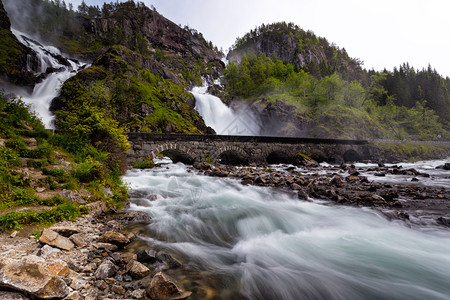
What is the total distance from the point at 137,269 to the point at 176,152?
672 inches

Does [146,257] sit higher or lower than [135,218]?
higher

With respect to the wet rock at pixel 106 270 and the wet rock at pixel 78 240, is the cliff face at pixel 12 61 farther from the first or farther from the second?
the wet rock at pixel 106 270

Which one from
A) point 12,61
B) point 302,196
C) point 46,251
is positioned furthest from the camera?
point 12,61

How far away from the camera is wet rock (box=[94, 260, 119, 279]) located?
134 inches

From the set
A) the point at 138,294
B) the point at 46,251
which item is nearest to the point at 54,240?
the point at 46,251

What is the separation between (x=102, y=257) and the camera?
4.03 m

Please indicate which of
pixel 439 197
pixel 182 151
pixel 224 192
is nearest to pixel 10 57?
pixel 182 151

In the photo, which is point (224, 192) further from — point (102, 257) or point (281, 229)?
point (102, 257)

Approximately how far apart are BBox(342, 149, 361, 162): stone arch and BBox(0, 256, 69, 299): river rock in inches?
1470

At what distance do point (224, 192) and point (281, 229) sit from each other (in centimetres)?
499

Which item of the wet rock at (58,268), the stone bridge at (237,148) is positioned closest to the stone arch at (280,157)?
the stone bridge at (237,148)

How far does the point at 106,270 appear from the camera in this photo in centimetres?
348

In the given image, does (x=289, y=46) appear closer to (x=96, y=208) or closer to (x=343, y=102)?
(x=343, y=102)

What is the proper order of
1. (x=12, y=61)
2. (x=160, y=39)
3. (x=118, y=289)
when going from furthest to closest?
1. (x=160, y=39)
2. (x=12, y=61)
3. (x=118, y=289)
